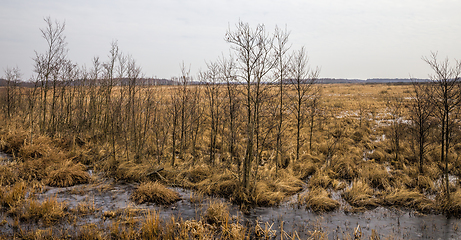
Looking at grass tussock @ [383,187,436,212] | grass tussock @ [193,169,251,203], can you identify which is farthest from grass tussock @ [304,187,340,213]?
grass tussock @ [193,169,251,203]

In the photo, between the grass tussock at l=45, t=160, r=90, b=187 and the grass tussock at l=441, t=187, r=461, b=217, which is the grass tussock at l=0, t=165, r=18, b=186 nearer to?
the grass tussock at l=45, t=160, r=90, b=187

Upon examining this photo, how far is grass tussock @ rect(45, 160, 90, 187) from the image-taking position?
8.73 m

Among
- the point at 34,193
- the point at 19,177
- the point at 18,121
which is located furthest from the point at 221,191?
the point at 18,121

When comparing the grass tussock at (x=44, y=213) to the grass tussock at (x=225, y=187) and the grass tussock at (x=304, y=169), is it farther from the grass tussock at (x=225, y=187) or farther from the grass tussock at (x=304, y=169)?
the grass tussock at (x=304, y=169)

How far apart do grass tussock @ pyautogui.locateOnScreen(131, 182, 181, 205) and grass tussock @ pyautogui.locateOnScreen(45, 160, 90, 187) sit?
2.50m

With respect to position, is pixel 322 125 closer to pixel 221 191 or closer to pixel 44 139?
pixel 221 191

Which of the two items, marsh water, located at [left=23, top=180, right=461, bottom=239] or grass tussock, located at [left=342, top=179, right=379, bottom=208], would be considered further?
grass tussock, located at [left=342, top=179, right=379, bottom=208]

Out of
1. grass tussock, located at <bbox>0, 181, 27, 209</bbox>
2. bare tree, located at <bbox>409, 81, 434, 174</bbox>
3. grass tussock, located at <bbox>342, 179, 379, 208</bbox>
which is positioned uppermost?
bare tree, located at <bbox>409, 81, 434, 174</bbox>

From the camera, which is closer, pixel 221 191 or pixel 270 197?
pixel 270 197

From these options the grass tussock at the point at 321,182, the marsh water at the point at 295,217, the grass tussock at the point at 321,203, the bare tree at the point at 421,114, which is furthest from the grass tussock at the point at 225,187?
the bare tree at the point at 421,114

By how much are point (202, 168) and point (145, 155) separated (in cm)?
337

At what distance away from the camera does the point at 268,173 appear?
32.8 ft

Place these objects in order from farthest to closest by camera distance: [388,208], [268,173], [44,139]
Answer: [44,139]
[268,173]
[388,208]

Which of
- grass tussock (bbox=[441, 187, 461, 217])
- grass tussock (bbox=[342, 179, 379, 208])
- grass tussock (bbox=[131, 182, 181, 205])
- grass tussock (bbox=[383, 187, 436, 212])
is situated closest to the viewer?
grass tussock (bbox=[441, 187, 461, 217])
